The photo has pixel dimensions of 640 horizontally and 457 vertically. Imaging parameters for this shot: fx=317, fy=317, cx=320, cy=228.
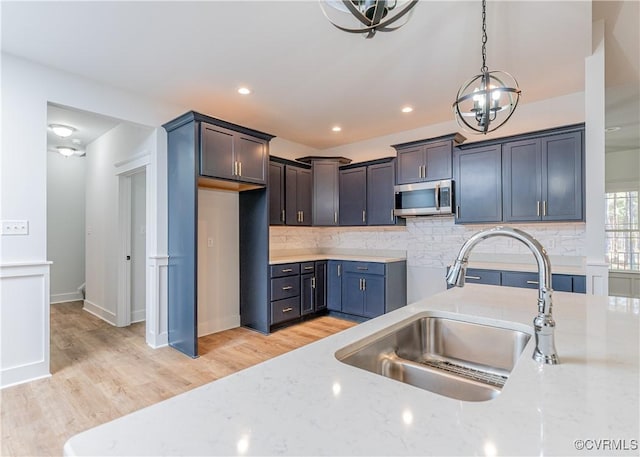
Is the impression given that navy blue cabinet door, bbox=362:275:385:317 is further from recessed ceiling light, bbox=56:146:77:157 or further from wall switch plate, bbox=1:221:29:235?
recessed ceiling light, bbox=56:146:77:157

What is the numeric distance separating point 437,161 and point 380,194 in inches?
35.4

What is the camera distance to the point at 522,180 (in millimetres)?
3479

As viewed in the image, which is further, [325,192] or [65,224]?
[65,224]

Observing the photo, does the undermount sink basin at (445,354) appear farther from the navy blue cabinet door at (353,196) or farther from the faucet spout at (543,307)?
the navy blue cabinet door at (353,196)

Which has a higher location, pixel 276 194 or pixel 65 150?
pixel 65 150

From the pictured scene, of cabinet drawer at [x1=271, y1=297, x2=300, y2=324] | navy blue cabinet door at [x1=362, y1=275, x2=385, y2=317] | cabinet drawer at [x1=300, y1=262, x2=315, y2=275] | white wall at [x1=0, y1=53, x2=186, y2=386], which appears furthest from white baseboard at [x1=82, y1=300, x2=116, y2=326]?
navy blue cabinet door at [x1=362, y1=275, x2=385, y2=317]

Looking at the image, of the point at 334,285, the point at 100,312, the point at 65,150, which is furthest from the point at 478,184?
the point at 65,150

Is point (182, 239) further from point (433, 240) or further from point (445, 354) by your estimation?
point (433, 240)

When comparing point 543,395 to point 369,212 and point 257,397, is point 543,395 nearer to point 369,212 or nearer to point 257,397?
point 257,397

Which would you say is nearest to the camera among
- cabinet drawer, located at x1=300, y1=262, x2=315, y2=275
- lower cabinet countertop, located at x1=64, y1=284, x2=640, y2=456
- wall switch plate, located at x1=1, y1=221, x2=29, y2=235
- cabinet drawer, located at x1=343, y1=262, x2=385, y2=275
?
lower cabinet countertop, located at x1=64, y1=284, x2=640, y2=456

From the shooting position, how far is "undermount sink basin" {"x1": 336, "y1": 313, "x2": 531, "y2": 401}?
3.36ft

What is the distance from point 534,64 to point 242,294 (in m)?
4.05

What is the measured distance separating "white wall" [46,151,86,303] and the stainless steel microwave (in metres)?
5.66

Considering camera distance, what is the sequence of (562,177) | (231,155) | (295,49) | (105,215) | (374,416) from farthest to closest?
(105,215)
(231,155)
(562,177)
(295,49)
(374,416)
